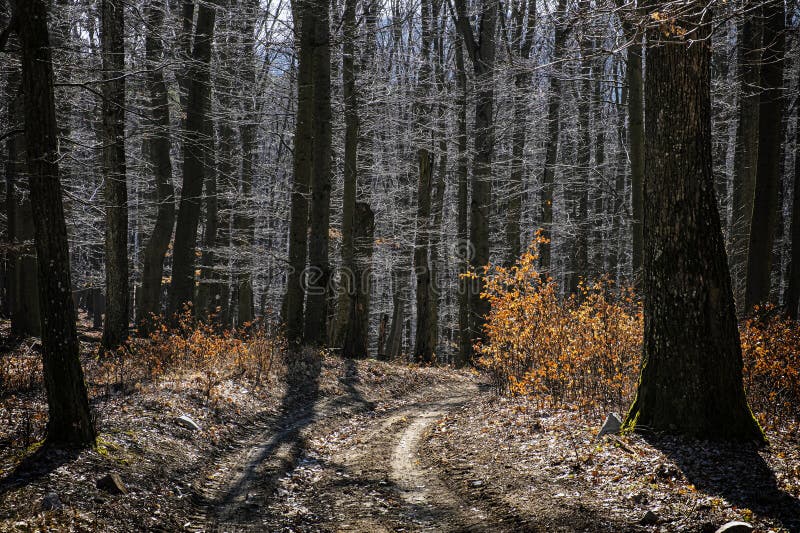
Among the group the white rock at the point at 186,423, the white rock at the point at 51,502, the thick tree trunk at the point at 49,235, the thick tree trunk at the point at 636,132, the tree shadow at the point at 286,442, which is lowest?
the tree shadow at the point at 286,442

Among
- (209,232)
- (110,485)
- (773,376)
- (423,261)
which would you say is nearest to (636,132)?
(773,376)

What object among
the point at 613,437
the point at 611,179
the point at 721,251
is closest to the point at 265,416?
the point at 613,437

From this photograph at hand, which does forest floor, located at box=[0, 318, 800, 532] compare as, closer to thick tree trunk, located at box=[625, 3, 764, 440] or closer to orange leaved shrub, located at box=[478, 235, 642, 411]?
thick tree trunk, located at box=[625, 3, 764, 440]

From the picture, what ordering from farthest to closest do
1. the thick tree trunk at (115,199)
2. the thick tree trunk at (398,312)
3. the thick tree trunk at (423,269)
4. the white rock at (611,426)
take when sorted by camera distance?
the thick tree trunk at (398,312)
the thick tree trunk at (423,269)
the thick tree trunk at (115,199)
the white rock at (611,426)

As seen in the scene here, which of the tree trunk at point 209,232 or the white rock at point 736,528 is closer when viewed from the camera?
the white rock at point 736,528

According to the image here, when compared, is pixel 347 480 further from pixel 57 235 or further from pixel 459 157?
pixel 459 157

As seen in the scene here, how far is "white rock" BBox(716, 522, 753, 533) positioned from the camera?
397 centimetres

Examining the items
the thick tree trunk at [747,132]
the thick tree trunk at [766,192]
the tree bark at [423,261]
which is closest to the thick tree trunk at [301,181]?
the tree bark at [423,261]

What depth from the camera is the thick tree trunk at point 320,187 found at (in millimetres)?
14242

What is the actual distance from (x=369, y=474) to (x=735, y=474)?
3767 mm

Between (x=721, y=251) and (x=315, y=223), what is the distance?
10.2 m

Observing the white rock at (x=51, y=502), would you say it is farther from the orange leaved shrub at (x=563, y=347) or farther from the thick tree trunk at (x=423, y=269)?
the thick tree trunk at (x=423, y=269)

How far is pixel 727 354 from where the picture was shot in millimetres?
5867

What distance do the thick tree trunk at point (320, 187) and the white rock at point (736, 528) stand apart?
11074 millimetres
